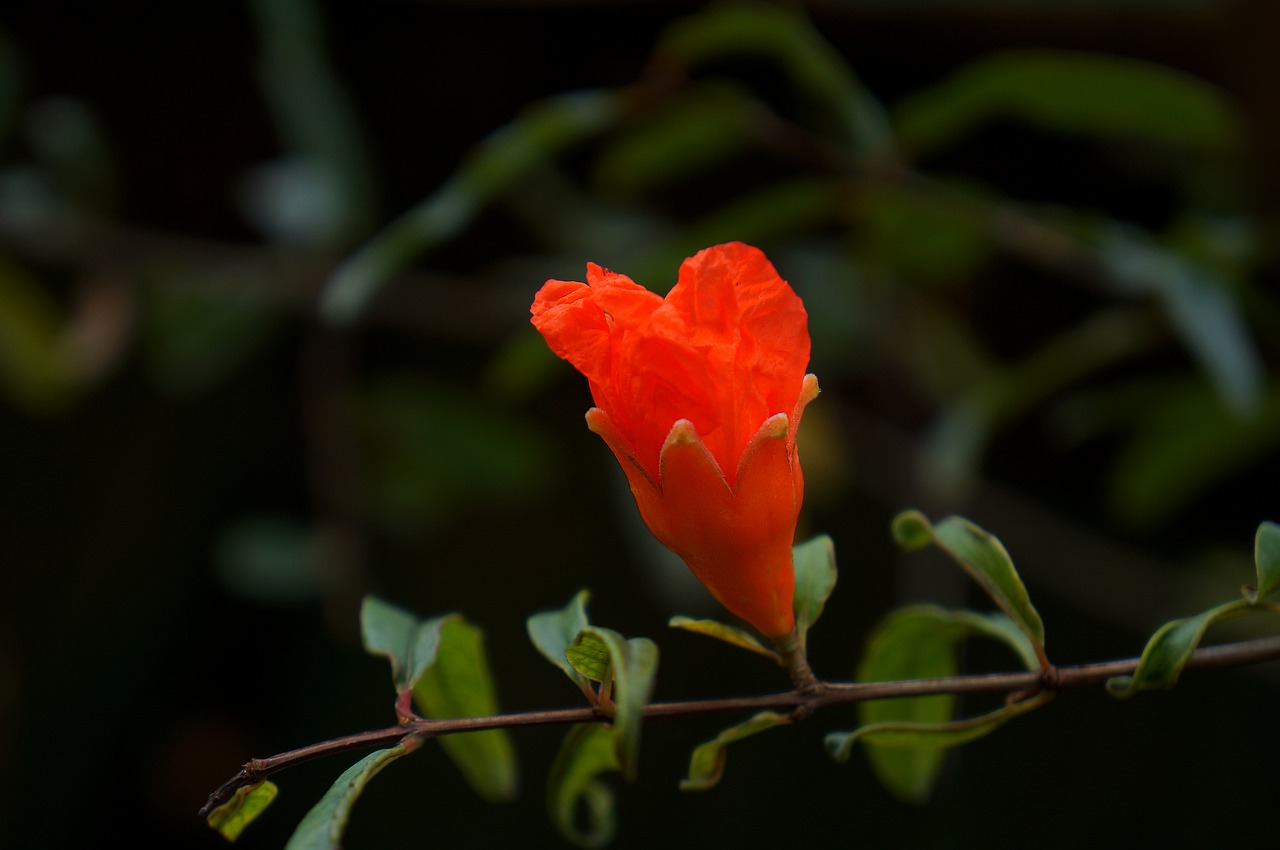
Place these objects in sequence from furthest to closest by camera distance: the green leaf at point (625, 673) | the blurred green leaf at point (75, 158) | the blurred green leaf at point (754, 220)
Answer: the blurred green leaf at point (75, 158), the blurred green leaf at point (754, 220), the green leaf at point (625, 673)

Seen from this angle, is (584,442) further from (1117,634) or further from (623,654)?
(623,654)

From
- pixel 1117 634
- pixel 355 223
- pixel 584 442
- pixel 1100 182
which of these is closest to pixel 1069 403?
pixel 1100 182

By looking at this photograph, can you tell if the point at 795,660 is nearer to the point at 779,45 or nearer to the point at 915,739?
the point at 915,739

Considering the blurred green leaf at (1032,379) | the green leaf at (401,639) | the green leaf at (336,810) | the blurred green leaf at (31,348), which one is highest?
the blurred green leaf at (31,348)

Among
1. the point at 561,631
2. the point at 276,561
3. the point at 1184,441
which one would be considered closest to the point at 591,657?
the point at 561,631

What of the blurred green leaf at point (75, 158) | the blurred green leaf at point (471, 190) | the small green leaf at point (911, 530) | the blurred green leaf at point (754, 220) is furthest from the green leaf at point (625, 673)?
the blurred green leaf at point (75, 158)

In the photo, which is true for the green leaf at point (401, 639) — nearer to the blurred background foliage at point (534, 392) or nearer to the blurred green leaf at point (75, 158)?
the blurred background foliage at point (534, 392)
